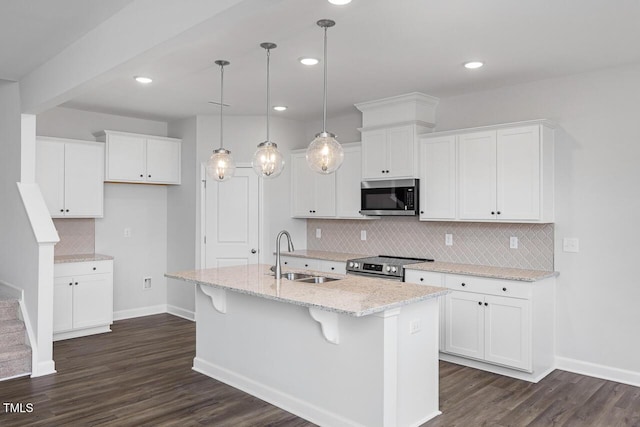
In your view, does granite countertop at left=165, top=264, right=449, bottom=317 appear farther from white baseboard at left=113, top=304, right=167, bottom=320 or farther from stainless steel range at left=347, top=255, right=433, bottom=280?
white baseboard at left=113, top=304, right=167, bottom=320

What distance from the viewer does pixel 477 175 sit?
4621 millimetres

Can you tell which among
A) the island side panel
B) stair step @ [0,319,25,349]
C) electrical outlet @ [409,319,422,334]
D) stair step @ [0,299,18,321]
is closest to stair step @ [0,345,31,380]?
stair step @ [0,319,25,349]

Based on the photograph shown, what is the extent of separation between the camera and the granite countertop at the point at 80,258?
5.45 metres

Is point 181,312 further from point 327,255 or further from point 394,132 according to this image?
point 394,132

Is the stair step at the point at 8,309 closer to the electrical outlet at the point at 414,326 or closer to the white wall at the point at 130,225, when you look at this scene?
the white wall at the point at 130,225

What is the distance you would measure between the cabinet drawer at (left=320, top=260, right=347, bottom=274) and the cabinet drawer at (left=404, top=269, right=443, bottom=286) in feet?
2.75

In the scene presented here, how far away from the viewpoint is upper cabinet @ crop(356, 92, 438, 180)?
506 cm

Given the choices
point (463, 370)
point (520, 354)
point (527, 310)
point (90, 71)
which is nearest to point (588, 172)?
point (527, 310)

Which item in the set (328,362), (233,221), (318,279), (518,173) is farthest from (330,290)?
(233,221)

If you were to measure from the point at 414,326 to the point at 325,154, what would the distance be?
49.5 inches

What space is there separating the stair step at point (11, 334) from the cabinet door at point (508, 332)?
412 centimetres

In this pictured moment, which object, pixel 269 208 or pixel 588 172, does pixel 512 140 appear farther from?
pixel 269 208

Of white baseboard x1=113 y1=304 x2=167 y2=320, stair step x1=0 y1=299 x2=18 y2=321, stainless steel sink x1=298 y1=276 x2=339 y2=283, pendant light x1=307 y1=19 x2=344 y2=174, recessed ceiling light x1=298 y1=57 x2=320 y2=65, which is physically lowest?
white baseboard x1=113 y1=304 x2=167 y2=320
